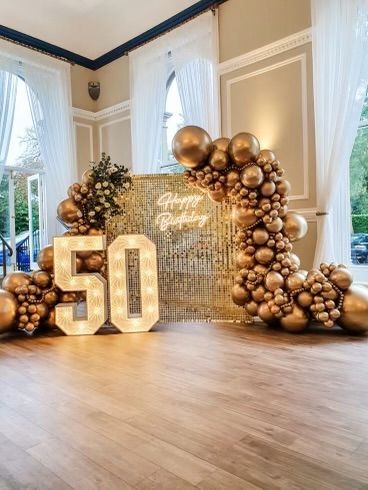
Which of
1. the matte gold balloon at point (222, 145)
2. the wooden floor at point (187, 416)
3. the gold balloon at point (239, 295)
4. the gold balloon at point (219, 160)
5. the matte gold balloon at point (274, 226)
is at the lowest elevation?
the wooden floor at point (187, 416)

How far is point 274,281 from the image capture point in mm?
3125

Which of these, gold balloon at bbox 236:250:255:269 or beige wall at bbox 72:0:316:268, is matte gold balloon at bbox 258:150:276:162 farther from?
beige wall at bbox 72:0:316:268

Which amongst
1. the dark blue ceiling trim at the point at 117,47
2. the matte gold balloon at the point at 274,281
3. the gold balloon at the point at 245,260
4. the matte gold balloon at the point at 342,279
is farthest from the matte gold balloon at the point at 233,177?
the dark blue ceiling trim at the point at 117,47

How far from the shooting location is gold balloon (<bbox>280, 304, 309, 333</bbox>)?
3.08 metres

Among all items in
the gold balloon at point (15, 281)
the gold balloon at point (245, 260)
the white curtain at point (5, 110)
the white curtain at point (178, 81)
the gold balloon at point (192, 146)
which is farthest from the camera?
the white curtain at point (5, 110)

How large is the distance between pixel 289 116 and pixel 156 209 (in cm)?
198

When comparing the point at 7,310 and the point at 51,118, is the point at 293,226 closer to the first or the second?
the point at 7,310

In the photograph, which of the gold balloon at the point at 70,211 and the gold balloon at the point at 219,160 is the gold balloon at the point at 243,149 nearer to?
the gold balloon at the point at 219,160

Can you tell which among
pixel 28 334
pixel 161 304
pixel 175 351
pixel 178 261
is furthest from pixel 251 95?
pixel 28 334

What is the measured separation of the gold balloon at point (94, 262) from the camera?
3605 mm

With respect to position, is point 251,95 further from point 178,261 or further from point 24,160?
point 24,160

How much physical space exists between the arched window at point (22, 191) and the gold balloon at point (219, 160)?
3855 millimetres

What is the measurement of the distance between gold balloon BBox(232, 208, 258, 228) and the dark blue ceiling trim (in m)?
3.30

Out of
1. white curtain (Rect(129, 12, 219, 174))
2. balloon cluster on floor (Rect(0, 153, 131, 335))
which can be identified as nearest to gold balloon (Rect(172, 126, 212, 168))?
balloon cluster on floor (Rect(0, 153, 131, 335))
